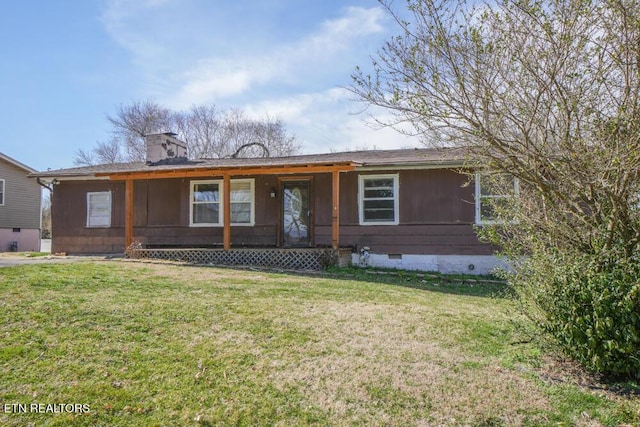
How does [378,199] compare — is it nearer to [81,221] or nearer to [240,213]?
[240,213]

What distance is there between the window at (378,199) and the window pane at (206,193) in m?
4.37

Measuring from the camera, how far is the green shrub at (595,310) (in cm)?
329

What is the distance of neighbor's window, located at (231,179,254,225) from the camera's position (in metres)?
12.4

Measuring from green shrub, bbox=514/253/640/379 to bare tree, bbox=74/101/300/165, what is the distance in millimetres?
27166

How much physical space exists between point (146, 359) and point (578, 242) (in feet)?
13.2

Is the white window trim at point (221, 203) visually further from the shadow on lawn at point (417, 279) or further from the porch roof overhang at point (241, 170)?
the shadow on lawn at point (417, 279)

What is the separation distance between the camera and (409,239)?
1098cm

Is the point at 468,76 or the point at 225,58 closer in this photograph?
the point at 468,76

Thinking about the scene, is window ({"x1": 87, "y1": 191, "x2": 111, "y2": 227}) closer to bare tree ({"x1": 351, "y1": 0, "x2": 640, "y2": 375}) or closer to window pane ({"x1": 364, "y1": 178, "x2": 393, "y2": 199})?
window pane ({"x1": 364, "y1": 178, "x2": 393, "y2": 199})

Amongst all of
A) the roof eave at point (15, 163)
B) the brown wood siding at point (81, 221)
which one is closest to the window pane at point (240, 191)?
the brown wood siding at point (81, 221)

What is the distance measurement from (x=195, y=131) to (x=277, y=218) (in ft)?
72.8

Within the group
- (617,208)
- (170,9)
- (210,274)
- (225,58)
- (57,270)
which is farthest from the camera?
(225,58)

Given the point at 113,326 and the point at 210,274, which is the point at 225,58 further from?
the point at 113,326

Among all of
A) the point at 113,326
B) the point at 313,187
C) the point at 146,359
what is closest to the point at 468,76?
the point at 146,359
